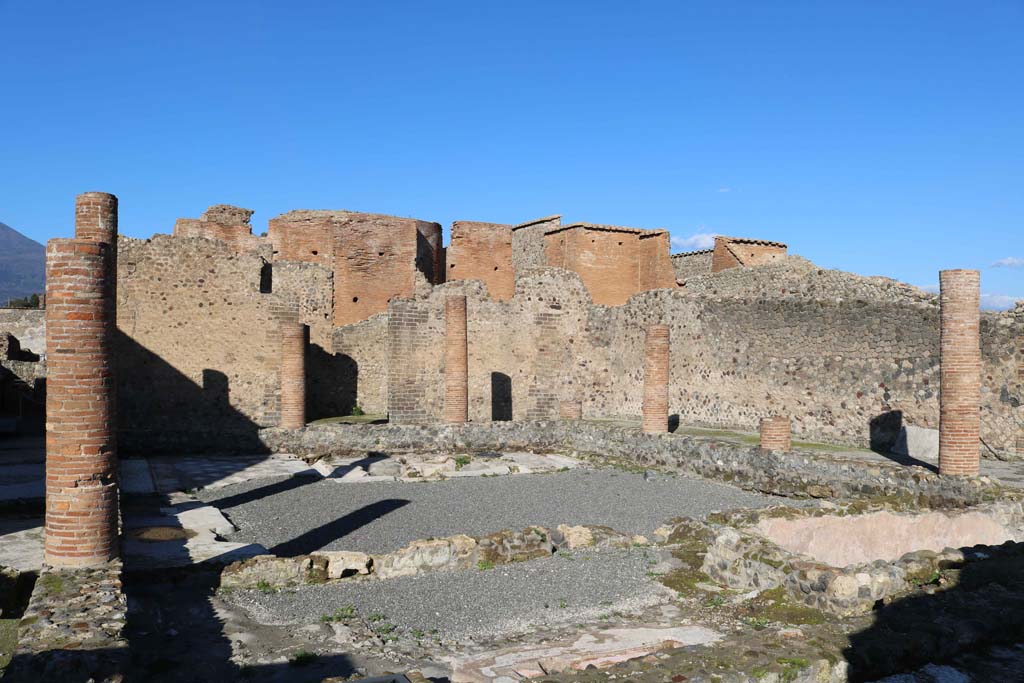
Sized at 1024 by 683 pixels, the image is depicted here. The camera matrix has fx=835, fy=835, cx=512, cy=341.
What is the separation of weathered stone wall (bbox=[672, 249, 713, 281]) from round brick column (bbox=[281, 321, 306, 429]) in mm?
11572

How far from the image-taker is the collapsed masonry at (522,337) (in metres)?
14.3

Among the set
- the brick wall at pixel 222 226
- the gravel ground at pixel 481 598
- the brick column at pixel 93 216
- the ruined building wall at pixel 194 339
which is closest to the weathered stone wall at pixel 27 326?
the brick wall at pixel 222 226

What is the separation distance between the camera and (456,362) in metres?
17.3

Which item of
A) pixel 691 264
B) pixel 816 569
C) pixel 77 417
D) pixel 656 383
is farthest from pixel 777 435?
pixel 691 264

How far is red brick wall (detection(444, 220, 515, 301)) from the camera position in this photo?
2561 centimetres

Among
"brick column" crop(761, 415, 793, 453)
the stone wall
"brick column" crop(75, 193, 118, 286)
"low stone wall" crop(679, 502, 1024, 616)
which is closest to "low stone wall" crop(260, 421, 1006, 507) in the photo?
"brick column" crop(761, 415, 793, 453)

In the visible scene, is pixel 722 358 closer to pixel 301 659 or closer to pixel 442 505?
pixel 442 505

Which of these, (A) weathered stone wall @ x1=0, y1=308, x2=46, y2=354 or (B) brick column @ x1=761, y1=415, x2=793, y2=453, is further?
(A) weathered stone wall @ x1=0, y1=308, x2=46, y2=354

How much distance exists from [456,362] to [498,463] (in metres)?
3.06

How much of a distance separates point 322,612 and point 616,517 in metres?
4.90

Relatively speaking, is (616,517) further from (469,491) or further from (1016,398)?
(1016,398)

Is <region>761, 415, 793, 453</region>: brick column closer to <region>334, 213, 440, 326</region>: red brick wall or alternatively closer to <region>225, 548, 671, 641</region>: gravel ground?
<region>225, 548, 671, 641</region>: gravel ground

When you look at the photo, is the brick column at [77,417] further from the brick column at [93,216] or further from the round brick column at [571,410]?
the round brick column at [571,410]

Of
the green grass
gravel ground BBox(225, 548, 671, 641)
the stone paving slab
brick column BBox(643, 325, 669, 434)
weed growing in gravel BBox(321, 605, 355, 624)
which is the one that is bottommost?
gravel ground BBox(225, 548, 671, 641)
